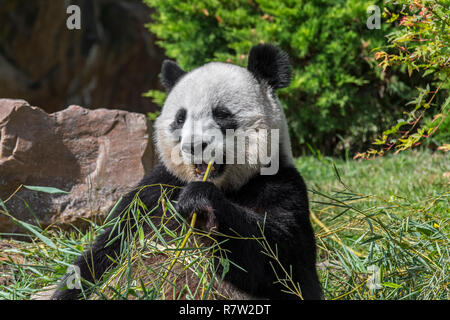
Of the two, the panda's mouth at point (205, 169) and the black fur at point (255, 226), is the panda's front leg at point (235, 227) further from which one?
the panda's mouth at point (205, 169)

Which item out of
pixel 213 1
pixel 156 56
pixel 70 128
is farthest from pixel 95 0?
pixel 70 128

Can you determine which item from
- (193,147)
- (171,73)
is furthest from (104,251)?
(171,73)

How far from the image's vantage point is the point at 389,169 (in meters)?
6.92

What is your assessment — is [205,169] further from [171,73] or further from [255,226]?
[171,73]

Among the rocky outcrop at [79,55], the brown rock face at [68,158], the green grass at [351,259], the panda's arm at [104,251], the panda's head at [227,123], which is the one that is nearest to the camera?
the green grass at [351,259]

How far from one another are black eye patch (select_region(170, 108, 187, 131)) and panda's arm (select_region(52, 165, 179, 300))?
0.31 metres

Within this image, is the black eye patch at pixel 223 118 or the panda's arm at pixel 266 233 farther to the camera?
the black eye patch at pixel 223 118

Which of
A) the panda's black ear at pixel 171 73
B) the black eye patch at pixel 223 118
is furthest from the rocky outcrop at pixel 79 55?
the black eye patch at pixel 223 118

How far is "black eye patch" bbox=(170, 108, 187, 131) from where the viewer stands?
3.22 metres

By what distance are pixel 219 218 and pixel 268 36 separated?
5164mm

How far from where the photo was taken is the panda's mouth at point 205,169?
309cm

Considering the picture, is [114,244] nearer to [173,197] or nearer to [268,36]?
[173,197]

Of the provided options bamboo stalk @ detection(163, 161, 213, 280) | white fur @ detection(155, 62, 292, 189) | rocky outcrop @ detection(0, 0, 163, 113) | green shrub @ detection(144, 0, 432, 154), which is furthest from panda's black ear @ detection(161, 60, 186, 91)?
rocky outcrop @ detection(0, 0, 163, 113)

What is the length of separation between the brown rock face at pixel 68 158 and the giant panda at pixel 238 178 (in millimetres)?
1544
